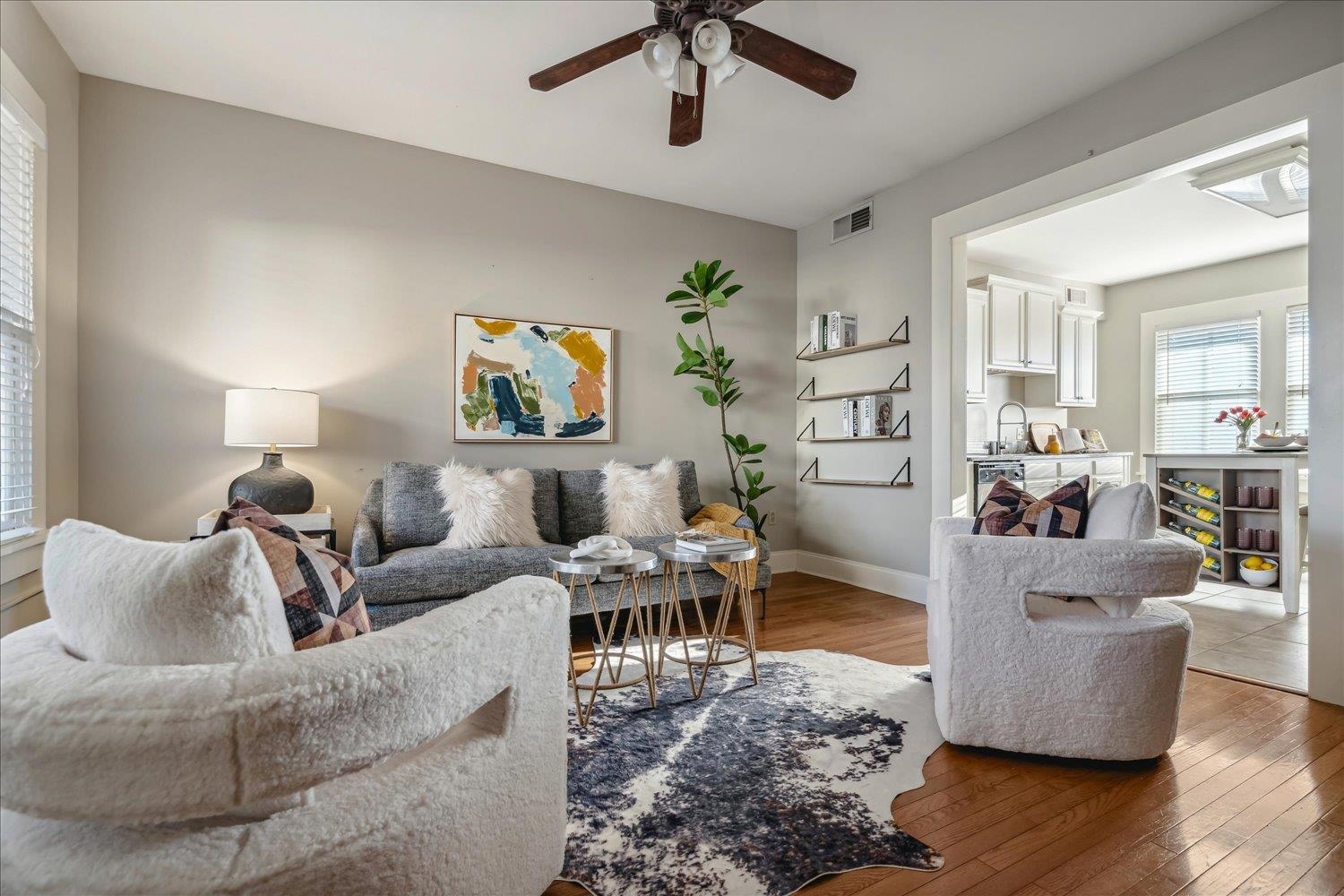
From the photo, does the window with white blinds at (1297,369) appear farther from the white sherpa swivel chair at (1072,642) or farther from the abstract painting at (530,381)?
the abstract painting at (530,381)

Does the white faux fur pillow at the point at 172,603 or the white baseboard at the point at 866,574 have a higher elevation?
the white faux fur pillow at the point at 172,603

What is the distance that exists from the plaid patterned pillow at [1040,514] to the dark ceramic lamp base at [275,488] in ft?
9.77

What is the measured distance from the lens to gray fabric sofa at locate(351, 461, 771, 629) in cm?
290

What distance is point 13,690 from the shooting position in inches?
28.4

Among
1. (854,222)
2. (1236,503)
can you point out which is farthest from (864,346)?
(1236,503)

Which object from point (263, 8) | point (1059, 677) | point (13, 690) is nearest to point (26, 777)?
point (13, 690)

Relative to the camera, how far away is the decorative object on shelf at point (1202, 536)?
4633 mm

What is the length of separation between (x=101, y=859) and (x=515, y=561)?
2.36 m

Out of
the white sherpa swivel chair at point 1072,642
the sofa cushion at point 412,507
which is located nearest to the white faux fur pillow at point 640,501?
the sofa cushion at point 412,507

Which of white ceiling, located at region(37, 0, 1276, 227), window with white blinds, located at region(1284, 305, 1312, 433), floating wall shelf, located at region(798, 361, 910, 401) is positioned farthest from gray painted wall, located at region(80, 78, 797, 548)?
window with white blinds, located at region(1284, 305, 1312, 433)

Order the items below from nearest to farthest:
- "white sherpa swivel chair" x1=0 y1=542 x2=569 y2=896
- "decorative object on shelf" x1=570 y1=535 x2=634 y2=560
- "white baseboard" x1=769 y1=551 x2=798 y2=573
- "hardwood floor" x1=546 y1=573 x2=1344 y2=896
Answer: "white sherpa swivel chair" x1=0 y1=542 x2=569 y2=896 → "hardwood floor" x1=546 y1=573 x2=1344 y2=896 → "decorative object on shelf" x1=570 y1=535 x2=634 y2=560 → "white baseboard" x1=769 y1=551 x2=798 y2=573

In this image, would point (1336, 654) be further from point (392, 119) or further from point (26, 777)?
point (392, 119)

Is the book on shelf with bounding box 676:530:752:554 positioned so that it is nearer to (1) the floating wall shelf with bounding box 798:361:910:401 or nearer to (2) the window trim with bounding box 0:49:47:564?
(1) the floating wall shelf with bounding box 798:361:910:401

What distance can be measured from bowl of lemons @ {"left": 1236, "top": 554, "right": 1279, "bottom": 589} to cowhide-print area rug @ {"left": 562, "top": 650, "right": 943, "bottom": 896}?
3192 mm
